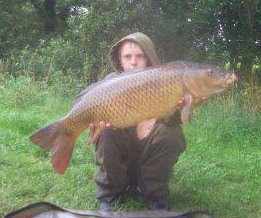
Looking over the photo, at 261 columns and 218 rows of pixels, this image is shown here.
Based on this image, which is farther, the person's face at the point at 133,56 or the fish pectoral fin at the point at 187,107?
the person's face at the point at 133,56

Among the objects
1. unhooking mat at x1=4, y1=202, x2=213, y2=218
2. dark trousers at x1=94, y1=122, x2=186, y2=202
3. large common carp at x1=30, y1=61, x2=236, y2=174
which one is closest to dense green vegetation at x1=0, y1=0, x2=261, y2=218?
dark trousers at x1=94, y1=122, x2=186, y2=202

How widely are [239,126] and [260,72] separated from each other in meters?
4.27

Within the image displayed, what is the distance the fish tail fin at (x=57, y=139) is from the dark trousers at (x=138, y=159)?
257mm

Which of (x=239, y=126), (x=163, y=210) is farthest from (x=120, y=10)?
(x=163, y=210)

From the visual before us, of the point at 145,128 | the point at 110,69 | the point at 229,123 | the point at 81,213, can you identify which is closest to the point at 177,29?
Answer: the point at 110,69

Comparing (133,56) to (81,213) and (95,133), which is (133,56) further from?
(81,213)

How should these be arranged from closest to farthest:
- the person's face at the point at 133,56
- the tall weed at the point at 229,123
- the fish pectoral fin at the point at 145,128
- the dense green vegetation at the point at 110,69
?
the fish pectoral fin at the point at 145,128, the person's face at the point at 133,56, the dense green vegetation at the point at 110,69, the tall weed at the point at 229,123

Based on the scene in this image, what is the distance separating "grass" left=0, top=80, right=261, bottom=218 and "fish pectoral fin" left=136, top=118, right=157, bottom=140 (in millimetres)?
546

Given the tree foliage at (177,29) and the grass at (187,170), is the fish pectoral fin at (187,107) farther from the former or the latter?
the tree foliage at (177,29)

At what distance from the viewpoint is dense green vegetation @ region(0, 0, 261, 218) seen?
3855mm

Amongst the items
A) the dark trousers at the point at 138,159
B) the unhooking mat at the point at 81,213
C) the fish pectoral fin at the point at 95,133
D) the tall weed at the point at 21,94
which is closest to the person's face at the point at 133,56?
the dark trousers at the point at 138,159

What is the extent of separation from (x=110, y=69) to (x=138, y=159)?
5.19 metres

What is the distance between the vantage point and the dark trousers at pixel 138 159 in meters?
3.40

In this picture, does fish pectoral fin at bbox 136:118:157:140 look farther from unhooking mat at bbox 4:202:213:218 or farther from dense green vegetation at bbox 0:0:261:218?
dense green vegetation at bbox 0:0:261:218
